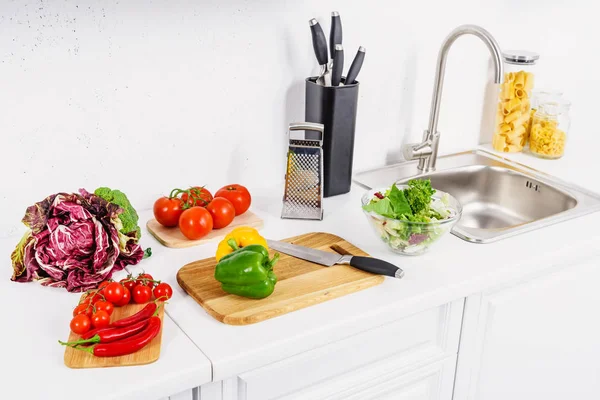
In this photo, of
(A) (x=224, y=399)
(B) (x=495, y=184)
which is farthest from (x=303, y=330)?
(B) (x=495, y=184)

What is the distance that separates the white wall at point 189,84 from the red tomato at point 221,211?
0.63ft

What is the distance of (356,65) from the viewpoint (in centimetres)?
162

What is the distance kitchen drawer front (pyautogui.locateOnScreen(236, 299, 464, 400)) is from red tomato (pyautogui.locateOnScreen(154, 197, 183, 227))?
463 mm

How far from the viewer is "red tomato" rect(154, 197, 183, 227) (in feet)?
4.82

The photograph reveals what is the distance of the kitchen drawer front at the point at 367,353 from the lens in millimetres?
1166

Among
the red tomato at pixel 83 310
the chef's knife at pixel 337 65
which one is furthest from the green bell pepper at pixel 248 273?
the chef's knife at pixel 337 65

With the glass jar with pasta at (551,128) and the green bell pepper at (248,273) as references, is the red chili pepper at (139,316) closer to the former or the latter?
the green bell pepper at (248,273)

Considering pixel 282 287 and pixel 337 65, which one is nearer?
pixel 282 287

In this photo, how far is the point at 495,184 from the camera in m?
2.00

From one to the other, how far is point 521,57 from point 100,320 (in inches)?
57.2

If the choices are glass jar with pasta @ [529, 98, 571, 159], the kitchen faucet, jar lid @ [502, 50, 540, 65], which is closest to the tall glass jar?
glass jar with pasta @ [529, 98, 571, 159]

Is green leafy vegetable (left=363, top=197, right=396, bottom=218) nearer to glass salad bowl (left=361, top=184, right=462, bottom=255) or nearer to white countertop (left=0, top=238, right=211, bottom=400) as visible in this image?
glass salad bowl (left=361, top=184, right=462, bottom=255)

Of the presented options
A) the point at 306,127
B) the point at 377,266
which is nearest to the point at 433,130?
the point at 306,127

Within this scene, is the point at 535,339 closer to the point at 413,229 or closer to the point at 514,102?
A: the point at 413,229
